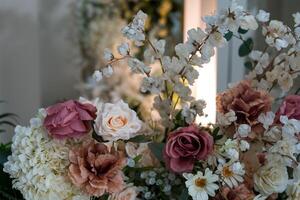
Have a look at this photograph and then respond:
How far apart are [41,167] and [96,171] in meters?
0.07

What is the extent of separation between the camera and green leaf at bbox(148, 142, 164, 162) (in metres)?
0.68

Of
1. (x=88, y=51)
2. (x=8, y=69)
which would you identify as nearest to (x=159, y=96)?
(x=8, y=69)

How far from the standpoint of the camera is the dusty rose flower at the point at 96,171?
63 cm

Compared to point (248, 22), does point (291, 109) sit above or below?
below

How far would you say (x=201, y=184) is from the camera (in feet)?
2.03

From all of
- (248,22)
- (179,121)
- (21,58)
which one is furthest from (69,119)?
(21,58)

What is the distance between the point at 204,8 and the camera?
3.84 feet

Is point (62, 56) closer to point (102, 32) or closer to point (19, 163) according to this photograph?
point (102, 32)

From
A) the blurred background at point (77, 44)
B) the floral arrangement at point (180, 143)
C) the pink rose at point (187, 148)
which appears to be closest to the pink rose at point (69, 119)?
the floral arrangement at point (180, 143)

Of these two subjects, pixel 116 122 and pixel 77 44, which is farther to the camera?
pixel 77 44

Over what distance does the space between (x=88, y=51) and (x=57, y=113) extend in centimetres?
162

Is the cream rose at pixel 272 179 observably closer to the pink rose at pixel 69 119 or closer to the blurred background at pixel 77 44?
the pink rose at pixel 69 119

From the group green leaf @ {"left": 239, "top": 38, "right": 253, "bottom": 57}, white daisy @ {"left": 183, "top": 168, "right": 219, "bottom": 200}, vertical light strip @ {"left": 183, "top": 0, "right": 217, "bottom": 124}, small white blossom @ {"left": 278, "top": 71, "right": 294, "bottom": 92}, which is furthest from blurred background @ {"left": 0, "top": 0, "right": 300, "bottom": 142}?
white daisy @ {"left": 183, "top": 168, "right": 219, "bottom": 200}

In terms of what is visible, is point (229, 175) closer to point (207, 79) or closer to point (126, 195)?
point (126, 195)
